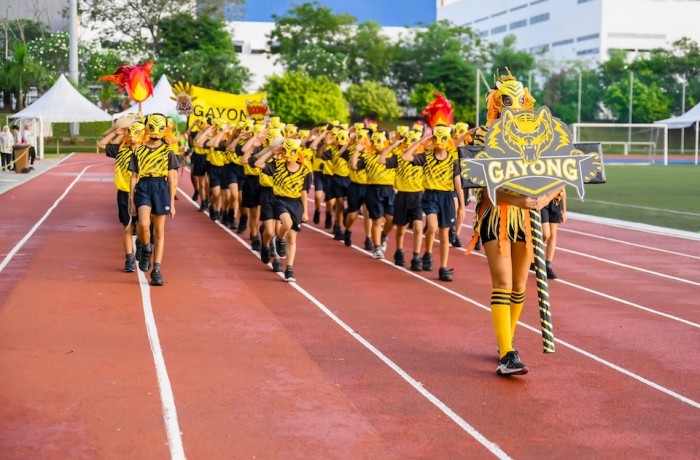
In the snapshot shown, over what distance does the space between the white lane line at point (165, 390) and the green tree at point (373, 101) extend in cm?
6806

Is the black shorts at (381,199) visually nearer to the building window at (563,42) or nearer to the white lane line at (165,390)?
the white lane line at (165,390)

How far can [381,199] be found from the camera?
663 inches

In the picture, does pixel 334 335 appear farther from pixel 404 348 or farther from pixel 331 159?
pixel 331 159

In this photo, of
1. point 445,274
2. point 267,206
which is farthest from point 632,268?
point 267,206

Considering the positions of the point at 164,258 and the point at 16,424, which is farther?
the point at 164,258

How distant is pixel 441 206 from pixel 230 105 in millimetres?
12078

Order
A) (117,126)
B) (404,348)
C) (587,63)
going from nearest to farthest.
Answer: (404,348) < (117,126) < (587,63)

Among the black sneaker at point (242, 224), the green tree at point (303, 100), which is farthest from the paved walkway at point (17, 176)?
the green tree at point (303, 100)

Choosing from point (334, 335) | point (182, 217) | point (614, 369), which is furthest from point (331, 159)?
point (614, 369)

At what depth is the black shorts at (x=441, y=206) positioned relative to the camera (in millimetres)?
14320

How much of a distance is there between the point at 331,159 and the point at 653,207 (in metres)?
10.9

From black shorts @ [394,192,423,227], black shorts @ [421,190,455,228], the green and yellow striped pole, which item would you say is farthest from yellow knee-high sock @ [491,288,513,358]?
black shorts @ [394,192,423,227]

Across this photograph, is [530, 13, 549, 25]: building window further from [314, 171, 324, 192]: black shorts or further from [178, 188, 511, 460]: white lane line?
[178, 188, 511, 460]: white lane line

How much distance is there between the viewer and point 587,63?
90.5 metres
